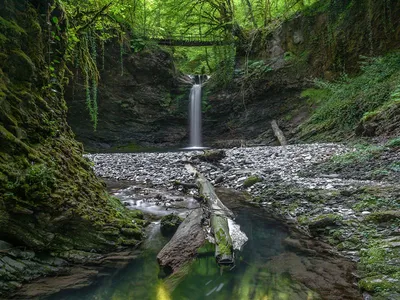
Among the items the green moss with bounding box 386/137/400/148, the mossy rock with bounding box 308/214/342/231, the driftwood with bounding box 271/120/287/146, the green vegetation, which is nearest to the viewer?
the mossy rock with bounding box 308/214/342/231

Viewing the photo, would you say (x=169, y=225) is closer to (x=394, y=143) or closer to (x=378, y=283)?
(x=378, y=283)

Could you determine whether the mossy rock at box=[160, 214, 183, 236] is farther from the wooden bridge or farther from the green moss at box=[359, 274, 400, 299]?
the wooden bridge

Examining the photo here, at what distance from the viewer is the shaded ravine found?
2918 mm

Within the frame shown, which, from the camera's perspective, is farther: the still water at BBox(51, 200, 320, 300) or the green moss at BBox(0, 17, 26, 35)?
the green moss at BBox(0, 17, 26, 35)

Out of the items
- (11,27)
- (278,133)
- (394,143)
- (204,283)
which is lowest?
(204,283)

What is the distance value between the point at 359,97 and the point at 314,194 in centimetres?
706

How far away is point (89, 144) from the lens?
17.6m

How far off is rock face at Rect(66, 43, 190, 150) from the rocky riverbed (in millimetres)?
7888

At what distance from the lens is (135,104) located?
1856 cm

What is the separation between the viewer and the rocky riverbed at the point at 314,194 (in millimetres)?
3275

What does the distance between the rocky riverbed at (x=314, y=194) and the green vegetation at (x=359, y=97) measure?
8.02 feet

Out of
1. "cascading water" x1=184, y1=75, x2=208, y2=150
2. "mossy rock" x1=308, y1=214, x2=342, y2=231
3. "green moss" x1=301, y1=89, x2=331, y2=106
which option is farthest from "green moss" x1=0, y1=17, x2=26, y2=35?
"cascading water" x1=184, y1=75, x2=208, y2=150

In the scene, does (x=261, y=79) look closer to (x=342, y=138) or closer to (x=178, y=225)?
(x=342, y=138)

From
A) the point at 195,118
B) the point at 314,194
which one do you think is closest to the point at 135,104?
the point at 195,118
